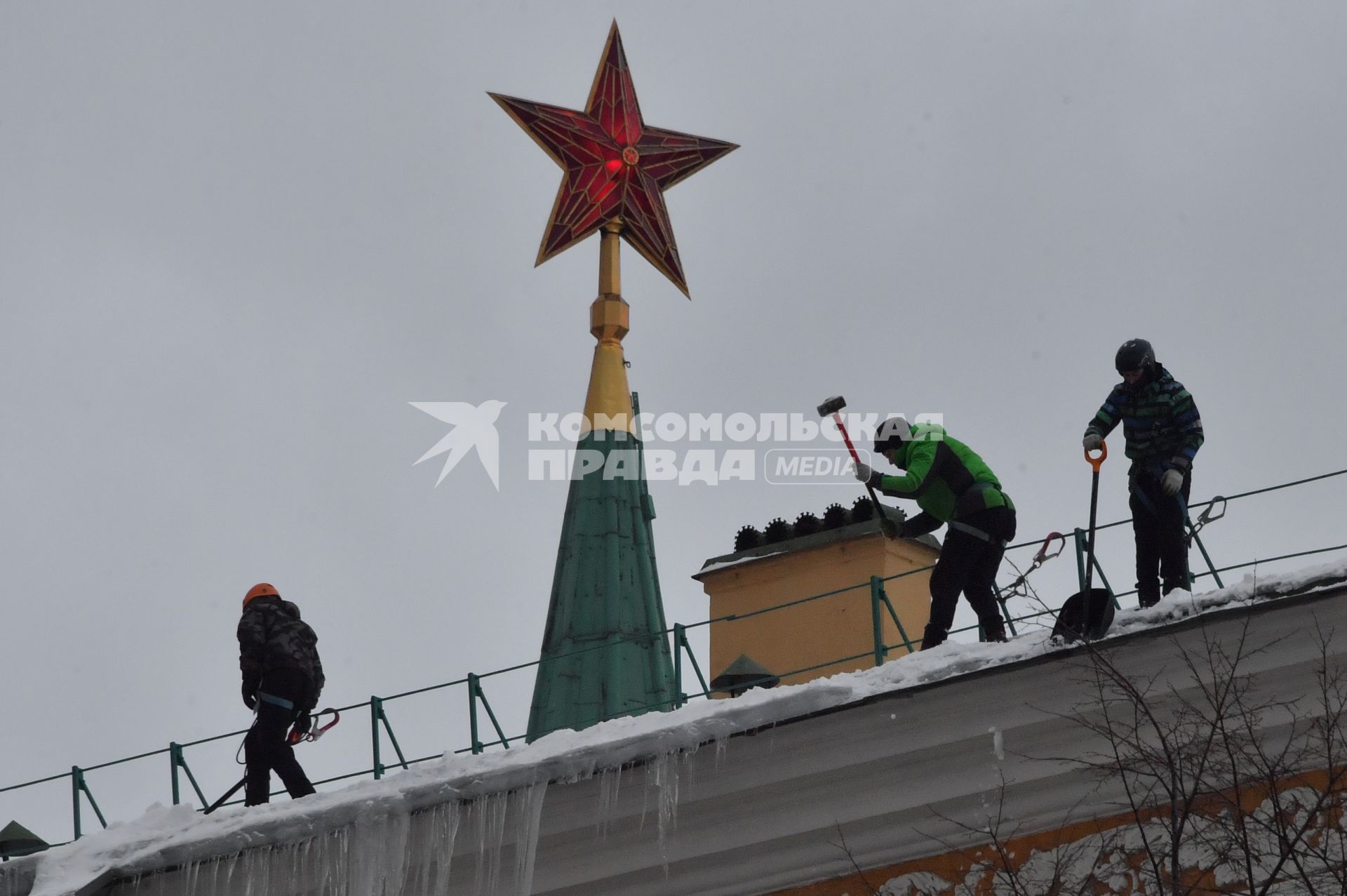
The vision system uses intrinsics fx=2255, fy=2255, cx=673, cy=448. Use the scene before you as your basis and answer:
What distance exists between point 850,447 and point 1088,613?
209cm

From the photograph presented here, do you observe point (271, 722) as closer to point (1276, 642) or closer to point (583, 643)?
point (583, 643)

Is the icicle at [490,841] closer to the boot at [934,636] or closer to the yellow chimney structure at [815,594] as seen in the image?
the boot at [934,636]

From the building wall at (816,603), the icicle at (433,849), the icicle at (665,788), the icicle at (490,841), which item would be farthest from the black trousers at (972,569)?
the building wall at (816,603)

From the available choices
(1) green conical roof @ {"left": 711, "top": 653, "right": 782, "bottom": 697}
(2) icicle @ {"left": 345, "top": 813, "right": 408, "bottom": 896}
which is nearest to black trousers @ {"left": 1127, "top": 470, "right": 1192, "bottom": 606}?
(1) green conical roof @ {"left": 711, "top": 653, "right": 782, "bottom": 697}

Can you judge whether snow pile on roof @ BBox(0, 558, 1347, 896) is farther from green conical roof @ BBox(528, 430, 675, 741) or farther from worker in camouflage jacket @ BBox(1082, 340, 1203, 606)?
green conical roof @ BBox(528, 430, 675, 741)

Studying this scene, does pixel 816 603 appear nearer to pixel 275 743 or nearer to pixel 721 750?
pixel 275 743

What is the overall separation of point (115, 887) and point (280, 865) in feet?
3.81

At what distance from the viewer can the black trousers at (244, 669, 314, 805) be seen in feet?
40.9

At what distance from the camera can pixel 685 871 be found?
35.5ft

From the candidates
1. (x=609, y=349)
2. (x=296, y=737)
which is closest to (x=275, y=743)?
(x=296, y=737)

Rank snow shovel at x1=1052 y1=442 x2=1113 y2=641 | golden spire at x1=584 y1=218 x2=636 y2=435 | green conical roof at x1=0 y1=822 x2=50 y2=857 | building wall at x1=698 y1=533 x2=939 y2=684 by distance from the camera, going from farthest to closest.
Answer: golden spire at x1=584 y1=218 x2=636 y2=435 < building wall at x1=698 y1=533 x2=939 y2=684 < green conical roof at x1=0 y1=822 x2=50 y2=857 < snow shovel at x1=1052 y1=442 x2=1113 y2=641

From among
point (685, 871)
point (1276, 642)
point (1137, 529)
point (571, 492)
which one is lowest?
point (685, 871)

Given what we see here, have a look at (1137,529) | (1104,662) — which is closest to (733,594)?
(1137,529)

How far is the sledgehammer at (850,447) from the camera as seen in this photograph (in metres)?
11.6
